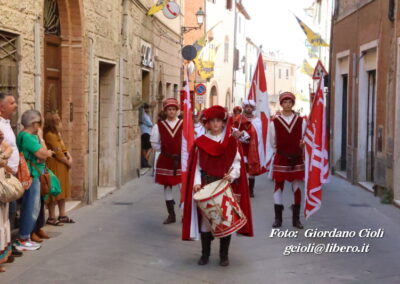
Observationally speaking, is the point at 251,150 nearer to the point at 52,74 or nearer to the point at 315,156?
the point at 52,74

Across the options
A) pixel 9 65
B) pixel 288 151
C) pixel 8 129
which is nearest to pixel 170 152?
pixel 288 151

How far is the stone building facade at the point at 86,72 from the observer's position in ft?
28.7

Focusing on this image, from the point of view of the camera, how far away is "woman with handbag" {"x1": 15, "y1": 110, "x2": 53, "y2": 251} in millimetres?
7895

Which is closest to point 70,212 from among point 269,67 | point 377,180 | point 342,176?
point 377,180

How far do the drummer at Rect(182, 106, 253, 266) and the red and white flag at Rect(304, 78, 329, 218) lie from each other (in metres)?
1.67

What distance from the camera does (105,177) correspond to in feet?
46.5

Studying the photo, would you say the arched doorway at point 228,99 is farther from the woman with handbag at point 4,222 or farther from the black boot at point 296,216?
the woman with handbag at point 4,222

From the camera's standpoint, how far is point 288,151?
31.0 feet

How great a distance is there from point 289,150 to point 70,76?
384cm

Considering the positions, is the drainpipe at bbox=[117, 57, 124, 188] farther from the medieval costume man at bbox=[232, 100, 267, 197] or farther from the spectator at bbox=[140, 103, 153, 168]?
the spectator at bbox=[140, 103, 153, 168]

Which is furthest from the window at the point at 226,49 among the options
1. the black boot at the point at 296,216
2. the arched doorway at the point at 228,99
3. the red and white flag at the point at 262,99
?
the black boot at the point at 296,216

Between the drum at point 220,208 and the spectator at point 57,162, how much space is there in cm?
305

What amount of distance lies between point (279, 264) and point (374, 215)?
4182 millimetres

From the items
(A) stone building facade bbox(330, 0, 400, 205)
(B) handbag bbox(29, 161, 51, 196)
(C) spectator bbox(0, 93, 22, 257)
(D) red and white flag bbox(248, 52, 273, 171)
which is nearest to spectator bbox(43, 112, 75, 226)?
(B) handbag bbox(29, 161, 51, 196)
